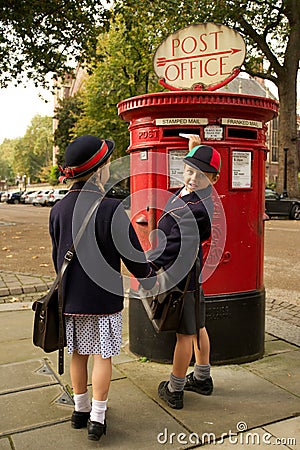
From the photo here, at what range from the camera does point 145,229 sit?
397 centimetres

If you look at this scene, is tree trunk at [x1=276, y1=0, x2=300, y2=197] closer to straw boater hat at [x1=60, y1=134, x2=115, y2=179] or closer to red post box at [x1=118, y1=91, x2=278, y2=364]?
red post box at [x1=118, y1=91, x2=278, y2=364]

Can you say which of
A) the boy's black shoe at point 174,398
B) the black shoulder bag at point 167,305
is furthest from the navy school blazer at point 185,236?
the boy's black shoe at point 174,398

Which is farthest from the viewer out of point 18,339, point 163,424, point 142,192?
point 18,339

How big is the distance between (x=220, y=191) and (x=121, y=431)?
1.95m

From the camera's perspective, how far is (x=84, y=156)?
2768mm

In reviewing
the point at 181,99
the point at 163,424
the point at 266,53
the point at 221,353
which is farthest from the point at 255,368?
the point at 266,53

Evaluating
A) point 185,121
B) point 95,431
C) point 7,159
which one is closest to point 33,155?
point 7,159

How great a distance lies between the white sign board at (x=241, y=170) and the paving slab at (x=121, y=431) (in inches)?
71.4

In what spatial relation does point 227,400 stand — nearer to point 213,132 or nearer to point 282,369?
point 282,369

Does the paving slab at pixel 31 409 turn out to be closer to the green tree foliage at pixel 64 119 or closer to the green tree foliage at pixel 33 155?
the green tree foliage at pixel 64 119

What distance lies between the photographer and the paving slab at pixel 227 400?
3055 millimetres

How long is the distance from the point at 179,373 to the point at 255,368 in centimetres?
95

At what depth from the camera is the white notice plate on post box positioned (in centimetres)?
385

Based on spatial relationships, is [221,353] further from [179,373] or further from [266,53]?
[266,53]
